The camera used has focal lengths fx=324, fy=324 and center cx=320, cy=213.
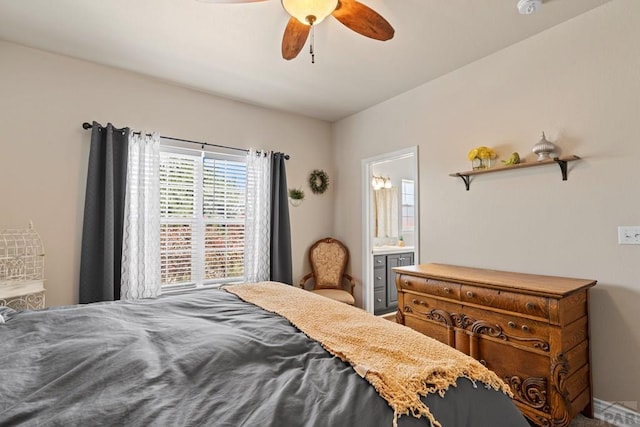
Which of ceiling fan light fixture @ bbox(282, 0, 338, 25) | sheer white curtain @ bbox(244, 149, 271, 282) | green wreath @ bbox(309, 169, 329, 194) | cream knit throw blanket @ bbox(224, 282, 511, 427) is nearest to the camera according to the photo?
cream knit throw blanket @ bbox(224, 282, 511, 427)

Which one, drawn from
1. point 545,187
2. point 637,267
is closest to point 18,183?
point 545,187

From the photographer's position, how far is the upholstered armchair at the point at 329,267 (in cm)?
402

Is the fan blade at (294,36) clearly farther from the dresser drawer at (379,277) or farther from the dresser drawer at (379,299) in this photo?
the dresser drawer at (379,299)

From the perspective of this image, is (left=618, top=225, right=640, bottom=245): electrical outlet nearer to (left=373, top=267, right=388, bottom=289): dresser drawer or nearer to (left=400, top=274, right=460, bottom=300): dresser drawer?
(left=400, top=274, right=460, bottom=300): dresser drawer

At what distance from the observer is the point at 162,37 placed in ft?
7.96

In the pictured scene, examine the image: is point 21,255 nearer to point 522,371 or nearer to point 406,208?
point 522,371

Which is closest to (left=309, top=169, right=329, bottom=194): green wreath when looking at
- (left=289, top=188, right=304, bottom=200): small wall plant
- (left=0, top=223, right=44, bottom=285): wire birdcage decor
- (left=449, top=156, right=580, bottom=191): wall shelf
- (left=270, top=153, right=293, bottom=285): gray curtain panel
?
(left=289, top=188, right=304, bottom=200): small wall plant

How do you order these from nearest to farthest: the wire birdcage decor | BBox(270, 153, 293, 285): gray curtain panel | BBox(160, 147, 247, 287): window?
the wire birdcage decor
BBox(160, 147, 247, 287): window
BBox(270, 153, 293, 285): gray curtain panel

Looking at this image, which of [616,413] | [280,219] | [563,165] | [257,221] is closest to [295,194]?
[280,219]

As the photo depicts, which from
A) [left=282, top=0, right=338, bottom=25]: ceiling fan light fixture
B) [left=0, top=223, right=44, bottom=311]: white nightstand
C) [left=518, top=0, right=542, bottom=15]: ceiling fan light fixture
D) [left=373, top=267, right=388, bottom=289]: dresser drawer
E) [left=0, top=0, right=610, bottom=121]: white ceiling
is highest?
[left=0, top=0, right=610, bottom=121]: white ceiling

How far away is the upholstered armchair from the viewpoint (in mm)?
4020

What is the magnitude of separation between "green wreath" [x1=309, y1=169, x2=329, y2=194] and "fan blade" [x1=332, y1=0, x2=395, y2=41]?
2.37 metres

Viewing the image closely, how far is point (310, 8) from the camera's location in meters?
1.67

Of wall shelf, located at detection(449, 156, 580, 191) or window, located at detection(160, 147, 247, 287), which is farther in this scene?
window, located at detection(160, 147, 247, 287)
